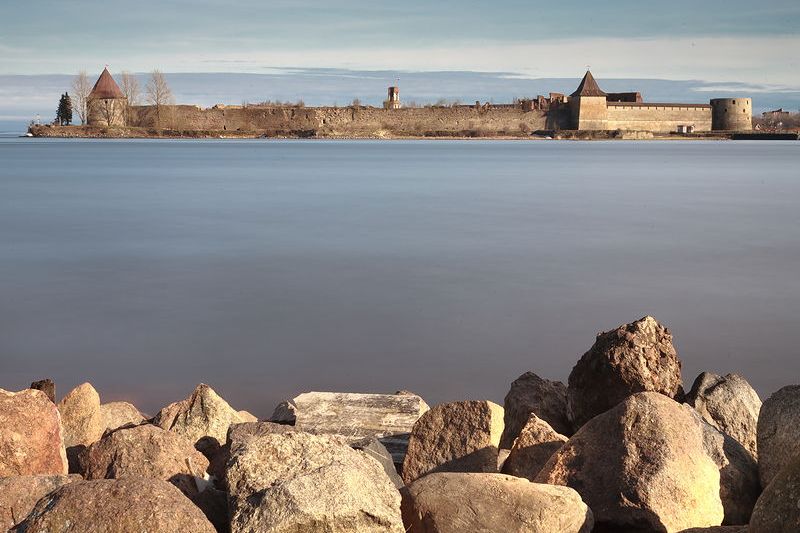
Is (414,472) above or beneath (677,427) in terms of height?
beneath

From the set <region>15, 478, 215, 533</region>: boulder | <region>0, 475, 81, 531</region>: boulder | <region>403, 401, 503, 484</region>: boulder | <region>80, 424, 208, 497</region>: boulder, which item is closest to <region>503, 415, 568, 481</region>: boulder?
<region>403, 401, 503, 484</region>: boulder

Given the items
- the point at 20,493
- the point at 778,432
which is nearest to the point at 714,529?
the point at 778,432

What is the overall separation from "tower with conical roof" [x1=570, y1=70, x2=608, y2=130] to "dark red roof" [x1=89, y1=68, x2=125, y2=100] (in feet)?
100

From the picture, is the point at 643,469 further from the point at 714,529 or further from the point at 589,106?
the point at 589,106

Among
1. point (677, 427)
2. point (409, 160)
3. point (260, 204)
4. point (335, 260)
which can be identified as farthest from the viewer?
point (409, 160)

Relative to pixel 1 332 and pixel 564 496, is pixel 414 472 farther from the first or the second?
pixel 1 332

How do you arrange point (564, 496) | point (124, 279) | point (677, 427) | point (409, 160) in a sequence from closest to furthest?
point (564, 496) < point (677, 427) < point (124, 279) < point (409, 160)

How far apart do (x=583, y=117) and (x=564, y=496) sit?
2639 inches

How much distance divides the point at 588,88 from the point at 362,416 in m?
65.6

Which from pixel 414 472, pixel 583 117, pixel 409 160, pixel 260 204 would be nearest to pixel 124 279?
pixel 414 472

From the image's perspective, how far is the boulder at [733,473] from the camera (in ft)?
11.7

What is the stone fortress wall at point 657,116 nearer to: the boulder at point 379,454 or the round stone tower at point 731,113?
the round stone tower at point 731,113

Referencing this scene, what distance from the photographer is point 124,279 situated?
10.8 m

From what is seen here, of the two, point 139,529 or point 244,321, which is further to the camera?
point 244,321
